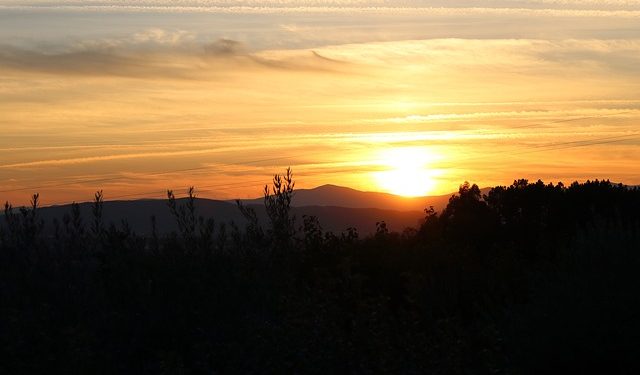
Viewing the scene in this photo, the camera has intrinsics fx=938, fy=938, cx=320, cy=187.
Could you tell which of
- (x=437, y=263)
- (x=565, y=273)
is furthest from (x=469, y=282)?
(x=565, y=273)

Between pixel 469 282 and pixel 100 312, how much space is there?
10421 millimetres

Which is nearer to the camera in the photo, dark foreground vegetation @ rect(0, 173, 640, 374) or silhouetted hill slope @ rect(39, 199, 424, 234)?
Result: dark foreground vegetation @ rect(0, 173, 640, 374)

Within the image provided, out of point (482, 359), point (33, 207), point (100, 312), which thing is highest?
point (33, 207)

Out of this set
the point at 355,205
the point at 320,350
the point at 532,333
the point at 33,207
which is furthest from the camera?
the point at 355,205

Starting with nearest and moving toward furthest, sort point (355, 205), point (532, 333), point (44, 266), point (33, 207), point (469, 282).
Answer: point (532, 333) < point (44, 266) < point (33, 207) < point (469, 282) < point (355, 205)

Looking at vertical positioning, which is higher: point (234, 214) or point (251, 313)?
point (234, 214)

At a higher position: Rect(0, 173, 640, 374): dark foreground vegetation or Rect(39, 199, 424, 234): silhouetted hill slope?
Rect(39, 199, 424, 234): silhouetted hill slope

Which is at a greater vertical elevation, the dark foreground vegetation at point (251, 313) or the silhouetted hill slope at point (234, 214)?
the silhouetted hill slope at point (234, 214)

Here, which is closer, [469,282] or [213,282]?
[213,282]

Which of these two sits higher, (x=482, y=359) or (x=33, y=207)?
(x=33, y=207)

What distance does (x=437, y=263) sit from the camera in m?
23.6

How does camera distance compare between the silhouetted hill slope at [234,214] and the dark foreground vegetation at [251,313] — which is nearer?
the dark foreground vegetation at [251,313]

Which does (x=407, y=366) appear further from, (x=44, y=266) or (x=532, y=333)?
(x=44, y=266)

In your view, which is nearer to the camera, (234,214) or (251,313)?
(251,313)
